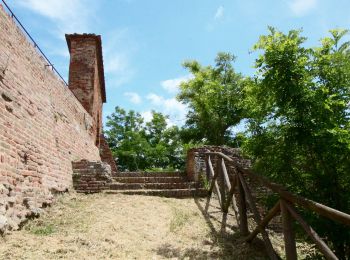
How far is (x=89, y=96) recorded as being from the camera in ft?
39.7

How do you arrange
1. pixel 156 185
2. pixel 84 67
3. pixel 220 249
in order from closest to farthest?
pixel 220 249, pixel 156 185, pixel 84 67

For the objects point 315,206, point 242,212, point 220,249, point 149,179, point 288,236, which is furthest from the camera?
point 149,179

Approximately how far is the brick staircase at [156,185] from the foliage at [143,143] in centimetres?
1518

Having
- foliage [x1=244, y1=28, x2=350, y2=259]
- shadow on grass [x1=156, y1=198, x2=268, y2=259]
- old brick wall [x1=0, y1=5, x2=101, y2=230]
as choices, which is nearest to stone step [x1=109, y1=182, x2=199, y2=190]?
old brick wall [x1=0, y1=5, x2=101, y2=230]

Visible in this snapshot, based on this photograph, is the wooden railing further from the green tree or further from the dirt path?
the green tree

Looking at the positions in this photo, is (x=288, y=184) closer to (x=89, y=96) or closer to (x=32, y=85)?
(x=32, y=85)

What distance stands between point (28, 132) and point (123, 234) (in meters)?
2.53

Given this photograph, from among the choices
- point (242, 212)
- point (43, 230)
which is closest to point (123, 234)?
point (43, 230)

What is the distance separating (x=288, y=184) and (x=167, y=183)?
14.8 ft

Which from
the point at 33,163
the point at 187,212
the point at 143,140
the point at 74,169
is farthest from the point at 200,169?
the point at 143,140

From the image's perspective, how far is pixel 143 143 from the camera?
86.5 ft

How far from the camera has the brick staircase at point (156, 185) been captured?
26.4 ft

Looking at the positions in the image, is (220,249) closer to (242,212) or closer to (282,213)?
(242,212)

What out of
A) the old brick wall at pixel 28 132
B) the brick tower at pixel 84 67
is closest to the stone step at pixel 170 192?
the old brick wall at pixel 28 132
